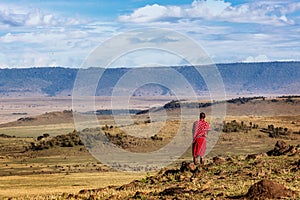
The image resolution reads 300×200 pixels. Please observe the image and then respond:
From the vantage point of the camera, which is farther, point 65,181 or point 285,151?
point 65,181

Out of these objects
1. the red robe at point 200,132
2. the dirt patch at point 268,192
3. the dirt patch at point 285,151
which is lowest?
the dirt patch at point 268,192

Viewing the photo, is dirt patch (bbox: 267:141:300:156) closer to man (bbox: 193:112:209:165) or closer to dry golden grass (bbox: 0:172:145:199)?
man (bbox: 193:112:209:165)

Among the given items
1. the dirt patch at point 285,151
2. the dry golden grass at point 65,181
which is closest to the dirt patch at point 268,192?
the dirt patch at point 285,151

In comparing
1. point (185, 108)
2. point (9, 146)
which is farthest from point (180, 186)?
point (185, 108)

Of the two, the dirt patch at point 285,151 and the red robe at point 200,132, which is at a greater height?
the red robe at point 200,132

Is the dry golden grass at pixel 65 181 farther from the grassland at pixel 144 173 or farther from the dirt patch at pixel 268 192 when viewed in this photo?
the dirt patch at pixel 268 192

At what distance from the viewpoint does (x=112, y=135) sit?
2621 inches

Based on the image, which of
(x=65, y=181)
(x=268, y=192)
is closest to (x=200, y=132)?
(x=268, y=192)

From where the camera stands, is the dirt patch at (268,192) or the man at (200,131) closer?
the dirt patch at (268,192)

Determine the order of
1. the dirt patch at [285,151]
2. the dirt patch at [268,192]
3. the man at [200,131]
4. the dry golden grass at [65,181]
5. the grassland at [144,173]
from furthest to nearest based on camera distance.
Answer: the dry golden grass at [65,181], the dirt patch at [285,151], the man at [200,131], the grassland at [144,173], the dirt patch at [268,192]

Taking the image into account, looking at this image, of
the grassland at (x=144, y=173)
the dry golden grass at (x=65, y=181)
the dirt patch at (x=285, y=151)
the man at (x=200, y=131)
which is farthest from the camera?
the dry golden grass at (x=65, y=181)

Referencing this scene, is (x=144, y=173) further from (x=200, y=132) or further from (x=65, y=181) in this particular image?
(x=200, y=132)

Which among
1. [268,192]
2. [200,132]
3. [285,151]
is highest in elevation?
[200,132]

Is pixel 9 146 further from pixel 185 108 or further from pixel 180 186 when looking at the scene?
pixel 185 108
